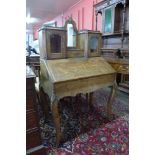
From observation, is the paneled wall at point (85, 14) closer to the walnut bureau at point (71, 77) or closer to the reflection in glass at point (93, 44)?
the reflection in glass at point (93, 44)

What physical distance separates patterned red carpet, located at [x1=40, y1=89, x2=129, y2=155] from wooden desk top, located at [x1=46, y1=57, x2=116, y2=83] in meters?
0.73

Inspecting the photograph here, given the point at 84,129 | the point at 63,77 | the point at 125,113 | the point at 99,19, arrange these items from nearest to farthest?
the point at 63,77
the point at 84,129
the point at 125,113
the point at 99,19

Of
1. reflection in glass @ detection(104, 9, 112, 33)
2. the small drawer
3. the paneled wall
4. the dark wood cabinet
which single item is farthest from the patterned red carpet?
the paneled wall

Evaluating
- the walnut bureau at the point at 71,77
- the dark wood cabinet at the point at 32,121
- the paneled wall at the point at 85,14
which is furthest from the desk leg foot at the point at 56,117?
the paneled wall at the point at 85,14

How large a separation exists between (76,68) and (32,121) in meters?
0.75

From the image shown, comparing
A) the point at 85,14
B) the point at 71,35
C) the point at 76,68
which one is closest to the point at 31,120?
the point at 76,68

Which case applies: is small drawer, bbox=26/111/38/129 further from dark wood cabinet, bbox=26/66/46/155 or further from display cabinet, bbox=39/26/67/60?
display cabinet, bbox=39/26/67/60

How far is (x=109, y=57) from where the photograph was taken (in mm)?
3477

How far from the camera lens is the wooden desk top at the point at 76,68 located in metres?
1.53

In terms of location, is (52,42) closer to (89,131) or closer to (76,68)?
(76,68)

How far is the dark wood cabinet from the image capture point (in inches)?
47.1
